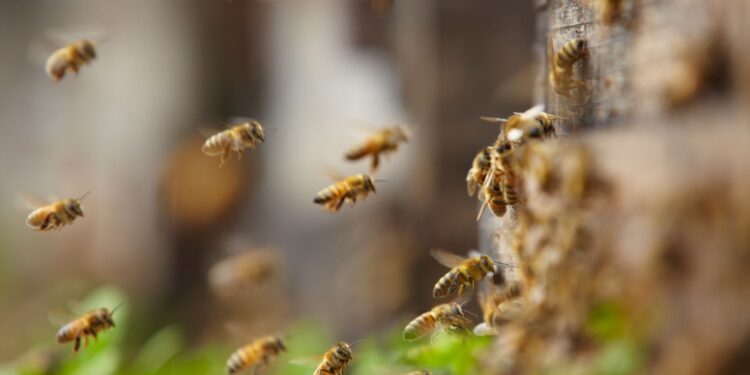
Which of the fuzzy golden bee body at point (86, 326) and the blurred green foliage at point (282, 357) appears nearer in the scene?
the blurred green foliage at point (282, 357)

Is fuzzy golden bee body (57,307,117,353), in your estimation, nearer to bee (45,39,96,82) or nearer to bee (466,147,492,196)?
bee (45,39,96,82)

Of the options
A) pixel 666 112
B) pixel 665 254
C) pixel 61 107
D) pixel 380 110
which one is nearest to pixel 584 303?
pixel 665 254

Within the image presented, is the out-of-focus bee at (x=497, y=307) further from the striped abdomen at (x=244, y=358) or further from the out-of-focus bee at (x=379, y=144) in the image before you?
the striped abdomen at (x=244, y=358)

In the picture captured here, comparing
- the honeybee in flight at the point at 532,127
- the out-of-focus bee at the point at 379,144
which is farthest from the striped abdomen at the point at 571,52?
the out-of-focus bee at the point at 379,144

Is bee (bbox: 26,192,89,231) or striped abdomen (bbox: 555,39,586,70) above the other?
striped abdomen (bbox: 555,39,586,70)

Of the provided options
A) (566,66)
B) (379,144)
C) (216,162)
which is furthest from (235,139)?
(216,162)

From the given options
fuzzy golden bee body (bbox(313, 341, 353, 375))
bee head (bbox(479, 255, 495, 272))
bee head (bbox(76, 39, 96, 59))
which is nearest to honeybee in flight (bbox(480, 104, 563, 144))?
bee head (bbox(479, 255, 495, 272))

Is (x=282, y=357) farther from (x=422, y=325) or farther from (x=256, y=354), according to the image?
(x=422, y=325)
